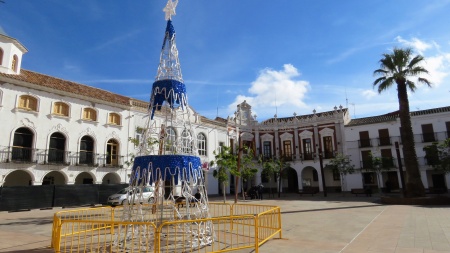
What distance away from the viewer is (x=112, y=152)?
84.8 ft

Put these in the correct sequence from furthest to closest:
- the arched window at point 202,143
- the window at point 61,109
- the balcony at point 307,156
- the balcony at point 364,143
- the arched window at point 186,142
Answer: the balcony at point 307,156
the balcony at point 364,143
the arched window at point 202,143
the window at point 61,109
the arched window at point 186,142

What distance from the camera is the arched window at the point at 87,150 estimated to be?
2366cm

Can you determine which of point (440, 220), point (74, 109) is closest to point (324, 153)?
point (440, 220)

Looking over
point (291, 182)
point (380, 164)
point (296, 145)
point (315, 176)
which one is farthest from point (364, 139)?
point (291, 182)

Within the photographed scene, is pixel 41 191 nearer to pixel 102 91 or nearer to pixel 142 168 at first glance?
pixel 102 91

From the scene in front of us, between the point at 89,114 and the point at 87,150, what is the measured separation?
304cm

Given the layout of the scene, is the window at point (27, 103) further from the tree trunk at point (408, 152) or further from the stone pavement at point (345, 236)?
the tree trunk at point (408, 152)

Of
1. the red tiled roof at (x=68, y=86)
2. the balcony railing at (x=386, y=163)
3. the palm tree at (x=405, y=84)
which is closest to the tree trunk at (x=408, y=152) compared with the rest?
the palm tree at (x=405, y=84)

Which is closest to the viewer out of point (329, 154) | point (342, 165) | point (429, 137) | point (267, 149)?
point (429, 137)

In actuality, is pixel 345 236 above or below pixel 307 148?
below

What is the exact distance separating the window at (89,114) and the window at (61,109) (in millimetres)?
1384

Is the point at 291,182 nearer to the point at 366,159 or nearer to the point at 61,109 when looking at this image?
the point at 366,159

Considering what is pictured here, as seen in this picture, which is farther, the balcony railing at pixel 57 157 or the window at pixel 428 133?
the window at pixel 428 133

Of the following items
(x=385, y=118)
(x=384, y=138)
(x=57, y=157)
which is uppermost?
(x=385, y=118)
